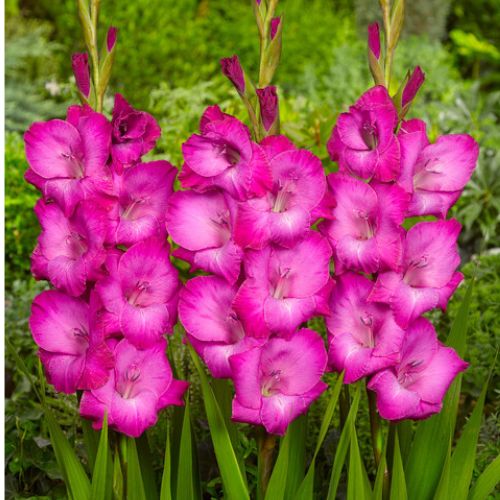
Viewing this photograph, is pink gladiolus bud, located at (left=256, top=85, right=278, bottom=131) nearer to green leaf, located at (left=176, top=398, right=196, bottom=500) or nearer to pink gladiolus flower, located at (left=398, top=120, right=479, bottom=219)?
pink gladiolus flower, located at (left=398, top=120, right=479, bottom=219)

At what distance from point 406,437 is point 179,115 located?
2397 mm

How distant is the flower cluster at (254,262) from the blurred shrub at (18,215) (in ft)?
8.26

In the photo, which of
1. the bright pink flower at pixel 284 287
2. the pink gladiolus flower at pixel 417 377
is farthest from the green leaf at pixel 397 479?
the bright pink flower at pixel 284 287

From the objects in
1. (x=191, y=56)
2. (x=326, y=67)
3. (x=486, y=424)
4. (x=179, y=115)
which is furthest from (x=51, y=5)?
(x=486, y=424)

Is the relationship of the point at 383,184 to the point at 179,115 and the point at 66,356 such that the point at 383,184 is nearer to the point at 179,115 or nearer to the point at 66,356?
the point at 66,356

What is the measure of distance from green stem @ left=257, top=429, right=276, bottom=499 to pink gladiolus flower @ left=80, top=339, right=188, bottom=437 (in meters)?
0.17

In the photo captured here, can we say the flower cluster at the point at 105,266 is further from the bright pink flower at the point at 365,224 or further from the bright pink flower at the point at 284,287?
the bright pink flower at the point at 365,224

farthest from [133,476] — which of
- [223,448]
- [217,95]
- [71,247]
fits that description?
[217,95]

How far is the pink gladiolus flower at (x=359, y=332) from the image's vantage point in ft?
5.00

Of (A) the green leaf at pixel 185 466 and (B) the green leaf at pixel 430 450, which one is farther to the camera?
(B) the green leaf at pixel 430 450

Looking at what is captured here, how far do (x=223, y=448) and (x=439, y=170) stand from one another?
23.9 inches

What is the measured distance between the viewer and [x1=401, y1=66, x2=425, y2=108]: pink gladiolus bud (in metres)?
1.55

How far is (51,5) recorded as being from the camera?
690 cm

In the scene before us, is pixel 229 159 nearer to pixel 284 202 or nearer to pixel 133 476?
pixel 284 202
